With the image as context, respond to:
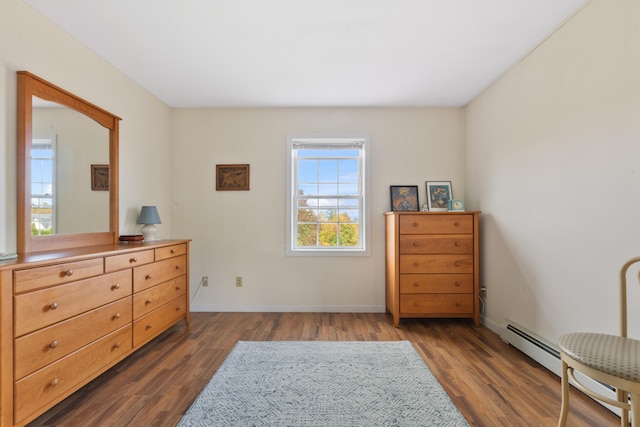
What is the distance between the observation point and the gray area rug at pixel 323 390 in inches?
63.2

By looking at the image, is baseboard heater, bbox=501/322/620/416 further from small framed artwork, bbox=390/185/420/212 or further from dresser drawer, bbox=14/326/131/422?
dresser drawer, bbox=14/326/131/422

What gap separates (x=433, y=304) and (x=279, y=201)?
2.01 metres

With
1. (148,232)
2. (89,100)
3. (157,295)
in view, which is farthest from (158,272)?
(89,100)

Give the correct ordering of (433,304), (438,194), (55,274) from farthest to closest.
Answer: (438,194) → (433,304) → (55,274)

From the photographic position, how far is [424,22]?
1957 mm

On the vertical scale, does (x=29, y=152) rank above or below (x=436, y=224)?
above

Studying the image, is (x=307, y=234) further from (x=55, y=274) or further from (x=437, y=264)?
(x=55, y=274)

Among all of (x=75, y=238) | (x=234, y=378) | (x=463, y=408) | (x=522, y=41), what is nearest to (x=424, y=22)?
(x=522, y=41)

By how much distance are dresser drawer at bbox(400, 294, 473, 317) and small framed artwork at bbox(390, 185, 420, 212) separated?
39.4 inches

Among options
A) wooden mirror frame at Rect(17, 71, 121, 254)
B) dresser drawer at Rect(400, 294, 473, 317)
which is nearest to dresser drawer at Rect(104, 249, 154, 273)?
wooden mirror frame at Rect(17, 71, 121, 254)

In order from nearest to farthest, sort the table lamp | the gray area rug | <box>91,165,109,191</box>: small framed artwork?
the gray area rug < <box>91,165,109,191</box>: small framed artwork < the table lamp

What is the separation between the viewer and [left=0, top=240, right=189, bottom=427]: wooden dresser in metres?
1.37

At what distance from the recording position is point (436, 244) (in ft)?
9.73

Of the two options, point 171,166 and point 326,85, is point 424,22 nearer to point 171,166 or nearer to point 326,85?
point 326,85
